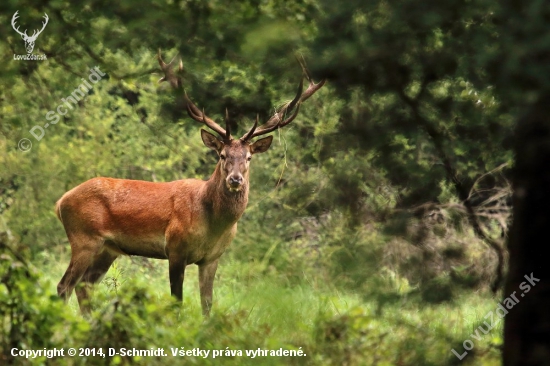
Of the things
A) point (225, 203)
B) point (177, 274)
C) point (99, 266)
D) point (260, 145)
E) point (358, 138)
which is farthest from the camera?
point (99, 266)

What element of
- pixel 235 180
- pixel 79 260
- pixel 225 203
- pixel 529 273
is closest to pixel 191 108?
pixel 235 180

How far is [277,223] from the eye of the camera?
1256cm

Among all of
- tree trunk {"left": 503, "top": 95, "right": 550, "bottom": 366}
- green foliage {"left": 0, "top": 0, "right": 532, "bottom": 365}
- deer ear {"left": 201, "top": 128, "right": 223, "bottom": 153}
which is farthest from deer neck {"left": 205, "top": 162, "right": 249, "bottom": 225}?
tree trunk {"left": 503, "top": 95, "right": 550, "bottom": 366}

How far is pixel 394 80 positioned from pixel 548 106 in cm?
89

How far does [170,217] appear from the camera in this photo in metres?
9.58

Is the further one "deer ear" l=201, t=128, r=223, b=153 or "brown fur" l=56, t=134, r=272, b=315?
"deer ear" l=201, t=128, r=223, b=153

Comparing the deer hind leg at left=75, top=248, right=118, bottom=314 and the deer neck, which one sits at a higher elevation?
the deer neck

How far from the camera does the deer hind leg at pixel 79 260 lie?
9609 mm

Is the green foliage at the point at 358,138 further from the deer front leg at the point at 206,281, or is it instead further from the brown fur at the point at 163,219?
the brown fur at the point at 163,219

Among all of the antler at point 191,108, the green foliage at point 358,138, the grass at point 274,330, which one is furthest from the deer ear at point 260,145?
the grass at point 274,330

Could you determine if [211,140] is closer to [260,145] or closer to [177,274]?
[260,145]

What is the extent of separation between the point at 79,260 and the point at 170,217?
93 centimetres

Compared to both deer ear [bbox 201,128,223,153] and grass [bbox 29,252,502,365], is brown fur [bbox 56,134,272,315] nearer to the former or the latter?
deer ear [bbox 201,128,223,153]

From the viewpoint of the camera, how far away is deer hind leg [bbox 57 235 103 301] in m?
9.61
